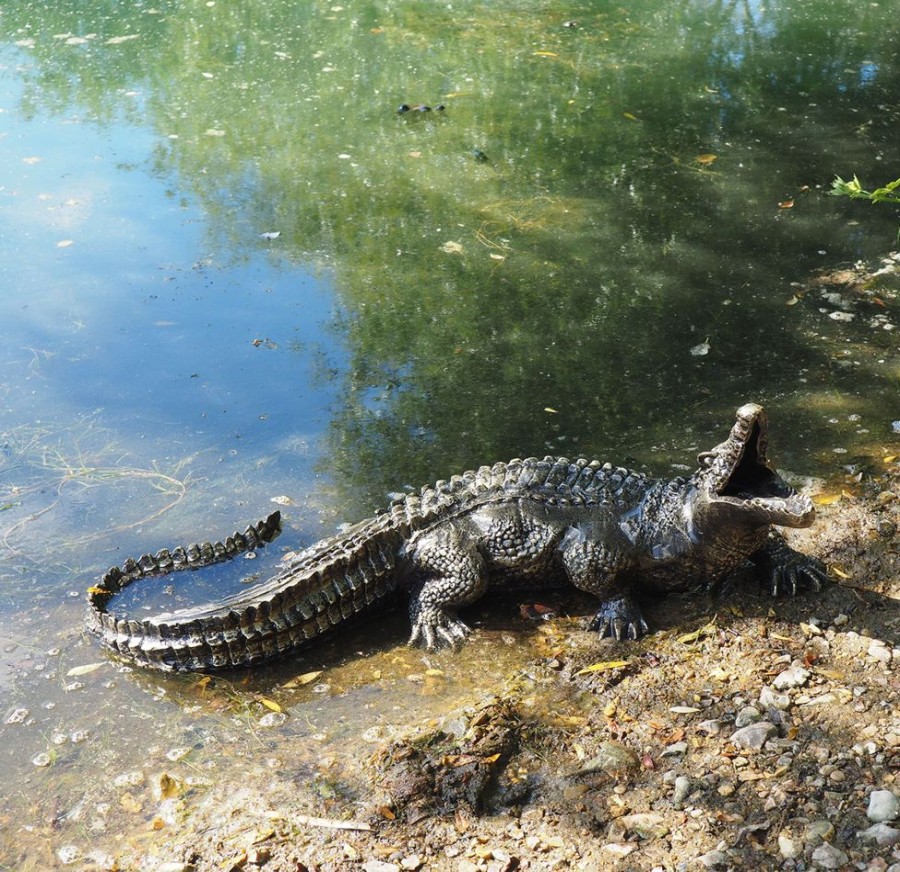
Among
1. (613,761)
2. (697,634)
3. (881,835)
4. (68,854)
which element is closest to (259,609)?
(68,854)

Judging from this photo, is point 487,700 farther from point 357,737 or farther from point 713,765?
point 713,765

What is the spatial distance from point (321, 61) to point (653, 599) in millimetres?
8484

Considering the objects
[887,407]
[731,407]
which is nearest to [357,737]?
[731,407]

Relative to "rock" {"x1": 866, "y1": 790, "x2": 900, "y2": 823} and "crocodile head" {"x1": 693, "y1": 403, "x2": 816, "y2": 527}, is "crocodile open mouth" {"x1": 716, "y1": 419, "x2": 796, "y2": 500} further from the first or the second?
"rock" {"x1": 866, "y1": 790, "x2": 900, "y2": 823}

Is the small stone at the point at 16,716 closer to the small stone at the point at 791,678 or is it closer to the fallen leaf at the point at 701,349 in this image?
the small stone at the point at 791,678

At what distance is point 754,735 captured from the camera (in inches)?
153

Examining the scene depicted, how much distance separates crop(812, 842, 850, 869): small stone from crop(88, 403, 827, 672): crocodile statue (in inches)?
56.0

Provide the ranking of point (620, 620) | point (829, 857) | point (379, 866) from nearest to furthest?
point (829, 857) → point (379, 866) → point (620, 620)

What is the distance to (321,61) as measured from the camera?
1163cm

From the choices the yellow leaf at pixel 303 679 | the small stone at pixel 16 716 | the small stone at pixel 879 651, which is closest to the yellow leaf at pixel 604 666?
the small stone at pixel 879 651

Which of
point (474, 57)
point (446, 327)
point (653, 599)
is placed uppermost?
point (474, 57)

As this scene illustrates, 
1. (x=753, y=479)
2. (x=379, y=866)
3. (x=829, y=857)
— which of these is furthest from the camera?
(x=753, y=479)

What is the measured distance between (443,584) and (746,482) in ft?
4.55

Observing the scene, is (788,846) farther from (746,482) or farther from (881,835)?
(746,482)
